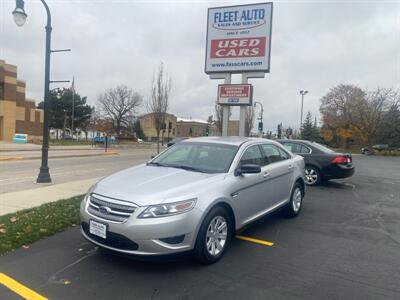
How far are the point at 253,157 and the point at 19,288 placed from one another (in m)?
3.62

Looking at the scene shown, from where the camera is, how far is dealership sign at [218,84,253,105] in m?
13.6

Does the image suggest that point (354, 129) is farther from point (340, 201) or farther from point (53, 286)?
point (53, 286)

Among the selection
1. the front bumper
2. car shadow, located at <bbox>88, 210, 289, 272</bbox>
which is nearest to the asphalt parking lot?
car shadow, located at <bbox>88, 210, 289, 272</bbox>

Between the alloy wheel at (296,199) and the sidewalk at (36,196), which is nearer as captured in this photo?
the alloy wheel at (296,199)

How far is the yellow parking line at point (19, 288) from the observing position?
335 cm

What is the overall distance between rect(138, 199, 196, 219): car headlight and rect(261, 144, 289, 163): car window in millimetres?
2554

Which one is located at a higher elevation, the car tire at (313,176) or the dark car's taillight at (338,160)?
the dark car's taillight at (338,160)

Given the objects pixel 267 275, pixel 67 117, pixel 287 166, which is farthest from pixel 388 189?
pixel 67 117

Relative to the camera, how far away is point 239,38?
45.2 feet

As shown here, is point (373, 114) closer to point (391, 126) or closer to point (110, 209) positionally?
point (391, 126)

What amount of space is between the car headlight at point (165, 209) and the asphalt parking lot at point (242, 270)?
60 centimetres

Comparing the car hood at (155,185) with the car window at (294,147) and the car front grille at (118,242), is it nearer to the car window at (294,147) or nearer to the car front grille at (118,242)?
the car front grille at (118,242)

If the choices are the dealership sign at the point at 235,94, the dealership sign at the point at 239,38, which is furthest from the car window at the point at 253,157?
the dealership sign at the point at 239,38

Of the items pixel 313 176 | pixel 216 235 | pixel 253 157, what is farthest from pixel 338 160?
pixel 216 235
